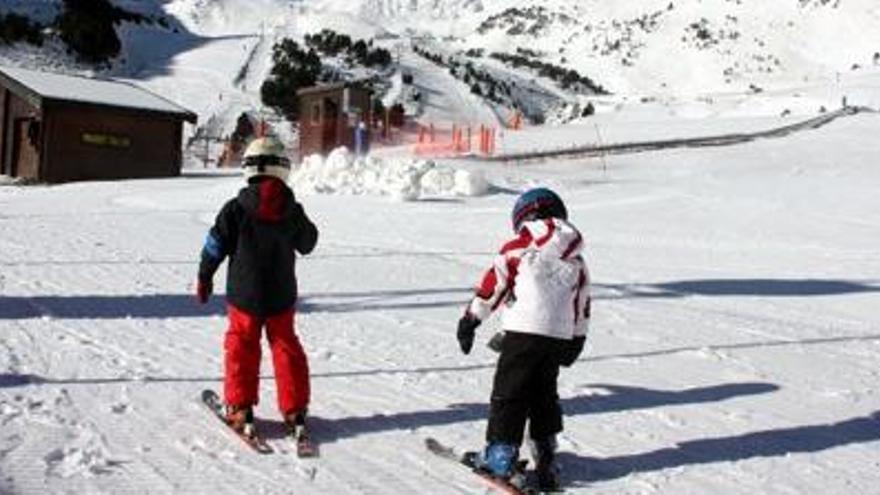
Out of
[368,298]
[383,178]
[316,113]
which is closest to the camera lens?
[368,298]

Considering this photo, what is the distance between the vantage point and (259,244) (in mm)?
6543

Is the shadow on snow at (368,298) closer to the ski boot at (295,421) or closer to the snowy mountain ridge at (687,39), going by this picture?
the ski boot at (295,421)

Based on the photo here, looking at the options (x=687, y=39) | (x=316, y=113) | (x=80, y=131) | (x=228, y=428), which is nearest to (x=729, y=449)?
(x=228, y=428)

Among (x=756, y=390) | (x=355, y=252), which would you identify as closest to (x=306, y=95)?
(x=355, y=252)

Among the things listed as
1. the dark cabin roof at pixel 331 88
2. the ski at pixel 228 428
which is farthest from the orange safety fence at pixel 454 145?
the ski at pixel 228 428

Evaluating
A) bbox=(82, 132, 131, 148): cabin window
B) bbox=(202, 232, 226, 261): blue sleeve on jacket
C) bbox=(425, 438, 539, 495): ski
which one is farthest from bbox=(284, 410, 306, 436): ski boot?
bbox=(82, 132, 131, 148): cabin window

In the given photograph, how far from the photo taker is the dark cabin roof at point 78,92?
34281 millimetres

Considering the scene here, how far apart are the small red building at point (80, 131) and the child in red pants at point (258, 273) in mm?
29328

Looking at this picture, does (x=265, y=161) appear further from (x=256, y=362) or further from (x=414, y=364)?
(x=414, y=364)

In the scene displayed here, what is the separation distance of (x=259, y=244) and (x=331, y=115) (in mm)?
33318

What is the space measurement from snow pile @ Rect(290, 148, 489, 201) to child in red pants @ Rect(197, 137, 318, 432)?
1764cm

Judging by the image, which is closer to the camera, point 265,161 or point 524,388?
point 524,388

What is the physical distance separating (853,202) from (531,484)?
24860mm

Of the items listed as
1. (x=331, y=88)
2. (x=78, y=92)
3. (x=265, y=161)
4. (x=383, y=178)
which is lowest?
(x=383, y=178)
